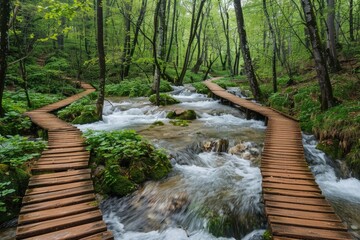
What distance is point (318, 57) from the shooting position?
29.5 feet

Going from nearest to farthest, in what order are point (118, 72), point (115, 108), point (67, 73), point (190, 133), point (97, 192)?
1. point (97, 192)
2. point (190, 133)
3. point (115, 108)
4. point (67, 73)
5. point (118, 72)

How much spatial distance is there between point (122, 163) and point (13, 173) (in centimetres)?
227

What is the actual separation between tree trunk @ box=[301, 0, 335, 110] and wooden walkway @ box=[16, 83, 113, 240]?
853 cm

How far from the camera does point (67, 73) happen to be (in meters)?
23.4

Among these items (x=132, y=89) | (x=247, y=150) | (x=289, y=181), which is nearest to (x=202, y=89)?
(x=132, y=89)

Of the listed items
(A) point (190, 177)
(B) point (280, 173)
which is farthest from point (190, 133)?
(B) point (280, 173)

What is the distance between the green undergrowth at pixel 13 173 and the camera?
468cm

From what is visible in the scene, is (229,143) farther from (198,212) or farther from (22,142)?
(22,142)

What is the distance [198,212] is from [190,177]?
1.36 meters

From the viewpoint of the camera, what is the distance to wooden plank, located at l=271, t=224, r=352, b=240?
140 inches

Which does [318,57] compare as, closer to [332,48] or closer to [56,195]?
[332,48]

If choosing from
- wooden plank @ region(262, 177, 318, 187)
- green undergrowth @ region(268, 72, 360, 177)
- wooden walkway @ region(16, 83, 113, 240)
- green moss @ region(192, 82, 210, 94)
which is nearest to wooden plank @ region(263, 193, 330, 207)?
wooden plank @ region(262, 177, 318, 187)

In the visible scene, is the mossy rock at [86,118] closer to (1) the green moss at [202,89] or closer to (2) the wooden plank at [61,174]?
(2) the wooden plank at [61,174]

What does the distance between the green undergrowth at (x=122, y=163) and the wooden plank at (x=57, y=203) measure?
1198 mm
